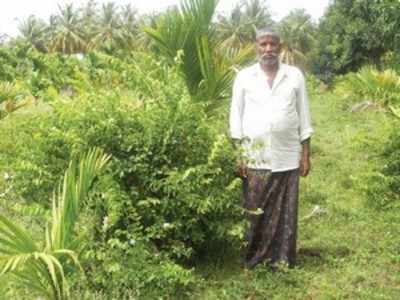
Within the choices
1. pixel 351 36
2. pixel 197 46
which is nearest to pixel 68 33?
pixel 351 36

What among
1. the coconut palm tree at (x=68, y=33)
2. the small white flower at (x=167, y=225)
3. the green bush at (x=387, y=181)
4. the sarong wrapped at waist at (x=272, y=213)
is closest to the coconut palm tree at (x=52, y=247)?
the small white flower at (x=167, y=225)

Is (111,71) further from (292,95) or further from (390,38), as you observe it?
(390,38)

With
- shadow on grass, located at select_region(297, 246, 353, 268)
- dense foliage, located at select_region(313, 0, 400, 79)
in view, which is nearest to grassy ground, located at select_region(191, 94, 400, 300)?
shadow on grass, located at select_region(297, 246, 353, 268)

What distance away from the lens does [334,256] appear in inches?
Result: 199

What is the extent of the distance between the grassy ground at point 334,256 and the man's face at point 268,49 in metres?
1.53

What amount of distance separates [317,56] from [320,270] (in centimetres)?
2742

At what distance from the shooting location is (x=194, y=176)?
14.3ft

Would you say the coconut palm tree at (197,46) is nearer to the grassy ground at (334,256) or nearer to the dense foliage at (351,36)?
the grassy ground at (334,256)

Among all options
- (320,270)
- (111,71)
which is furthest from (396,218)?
(111,71)

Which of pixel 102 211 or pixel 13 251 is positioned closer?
pixel 13 251

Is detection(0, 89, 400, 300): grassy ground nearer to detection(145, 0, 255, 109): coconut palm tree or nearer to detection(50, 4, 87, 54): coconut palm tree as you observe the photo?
detection(145, 0, 255, 109): coconut palm tree

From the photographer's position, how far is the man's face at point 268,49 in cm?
443

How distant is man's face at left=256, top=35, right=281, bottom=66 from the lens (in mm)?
4430

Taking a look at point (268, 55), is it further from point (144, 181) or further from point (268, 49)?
point (144, 181)
